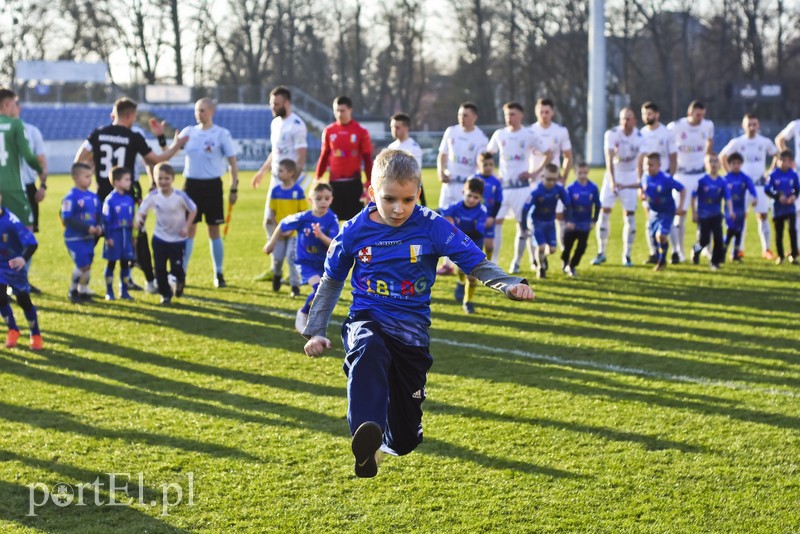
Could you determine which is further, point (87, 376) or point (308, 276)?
point (308, 276)

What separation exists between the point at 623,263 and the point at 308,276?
6.38 metres

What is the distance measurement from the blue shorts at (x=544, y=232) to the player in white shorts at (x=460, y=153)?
1049mm

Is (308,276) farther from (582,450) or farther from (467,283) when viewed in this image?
(582,450)

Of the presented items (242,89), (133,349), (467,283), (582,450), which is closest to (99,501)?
(582,450)

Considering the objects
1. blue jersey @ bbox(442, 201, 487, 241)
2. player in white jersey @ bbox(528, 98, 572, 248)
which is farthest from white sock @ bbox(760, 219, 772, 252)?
blue jersey @ bbox(442, 201, 487, 241)

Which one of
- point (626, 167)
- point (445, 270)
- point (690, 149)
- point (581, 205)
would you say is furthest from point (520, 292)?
point (690, 149)

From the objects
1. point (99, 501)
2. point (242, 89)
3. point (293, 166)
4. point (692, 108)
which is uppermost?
point (242, 89)

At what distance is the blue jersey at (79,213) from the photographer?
1010 centimetres

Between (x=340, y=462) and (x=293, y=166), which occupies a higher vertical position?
(x=293, y=166)

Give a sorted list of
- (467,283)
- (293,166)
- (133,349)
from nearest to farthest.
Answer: (133,349) → (467,283) → (293,166)

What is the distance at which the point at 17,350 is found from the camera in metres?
8.34

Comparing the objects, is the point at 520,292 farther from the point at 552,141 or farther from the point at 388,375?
the point at 552,141

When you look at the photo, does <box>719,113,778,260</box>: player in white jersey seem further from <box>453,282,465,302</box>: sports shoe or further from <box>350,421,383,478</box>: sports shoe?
<box>350,421,383,478</box>: sports shoe

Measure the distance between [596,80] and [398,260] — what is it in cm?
3235
